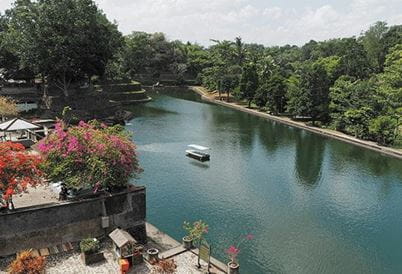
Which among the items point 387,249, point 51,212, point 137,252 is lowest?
point 387,249

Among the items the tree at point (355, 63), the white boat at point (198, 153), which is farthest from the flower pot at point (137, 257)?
the tree at point (355, 63)

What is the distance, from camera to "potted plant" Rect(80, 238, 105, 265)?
1831cm

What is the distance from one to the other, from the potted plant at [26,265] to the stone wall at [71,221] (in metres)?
2.39

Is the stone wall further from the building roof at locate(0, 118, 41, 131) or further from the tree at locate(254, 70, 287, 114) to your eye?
the tree at locate(254, 70, 287, 114)

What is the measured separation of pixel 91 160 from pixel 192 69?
95970mm

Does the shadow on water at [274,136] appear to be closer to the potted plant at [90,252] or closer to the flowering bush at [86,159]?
the flowering bush at [86,159]

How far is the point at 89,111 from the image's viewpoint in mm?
56562

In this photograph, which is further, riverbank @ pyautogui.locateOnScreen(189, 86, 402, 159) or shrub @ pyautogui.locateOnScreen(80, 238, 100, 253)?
riverbank @ pyautogui.locateOnScreen(189, 86, 402, 159)

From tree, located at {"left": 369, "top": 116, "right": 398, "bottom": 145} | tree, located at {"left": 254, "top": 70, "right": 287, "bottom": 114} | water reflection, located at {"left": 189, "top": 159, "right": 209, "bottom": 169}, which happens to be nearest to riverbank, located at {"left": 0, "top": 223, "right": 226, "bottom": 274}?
water reflection, located at {"left": 189, "top": 159, "right": 209, "bottom": 169}

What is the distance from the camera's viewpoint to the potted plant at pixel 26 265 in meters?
16.1

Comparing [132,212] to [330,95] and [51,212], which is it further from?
[330,95]

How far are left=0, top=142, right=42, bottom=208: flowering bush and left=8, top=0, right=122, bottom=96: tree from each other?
33.5 metres

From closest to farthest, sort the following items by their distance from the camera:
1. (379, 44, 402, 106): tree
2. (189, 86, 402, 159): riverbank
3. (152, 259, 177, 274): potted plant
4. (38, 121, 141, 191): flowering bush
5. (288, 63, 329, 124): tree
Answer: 1. (152, 259, 177, 274): potted plant
2. (38, 121, 141, 191): flowering bush
3. (189, 86, 402, 159): riverbank
4. (379, 44, 402, 106): tree
5. (288, 63, 329, 124): tree

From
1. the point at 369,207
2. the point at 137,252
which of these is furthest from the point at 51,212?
the point at 369,207
